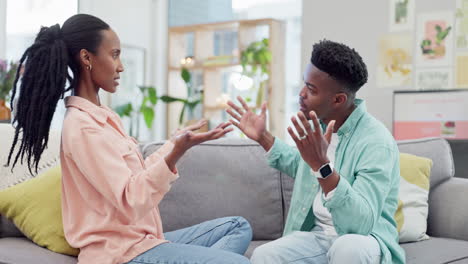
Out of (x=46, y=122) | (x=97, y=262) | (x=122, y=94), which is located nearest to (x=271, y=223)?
(x=97, y=262)

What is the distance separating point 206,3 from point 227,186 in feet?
15.2

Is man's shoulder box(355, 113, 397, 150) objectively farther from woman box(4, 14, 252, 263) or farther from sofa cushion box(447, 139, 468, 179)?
sofa cushion box(447, 139, 468, 179)

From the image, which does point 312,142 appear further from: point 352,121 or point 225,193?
point 225,193

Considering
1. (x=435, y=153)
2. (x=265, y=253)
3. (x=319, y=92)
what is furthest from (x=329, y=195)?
(x=435, y=153)

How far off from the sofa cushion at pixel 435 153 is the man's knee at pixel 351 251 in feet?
2.96

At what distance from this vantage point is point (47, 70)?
56.4 inches

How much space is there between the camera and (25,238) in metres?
1.92

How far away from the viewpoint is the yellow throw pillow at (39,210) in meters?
1.77

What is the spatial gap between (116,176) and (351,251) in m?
0.69

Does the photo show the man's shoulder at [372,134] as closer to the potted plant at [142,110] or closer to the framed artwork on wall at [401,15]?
the framed artwork on wall at [401,15]

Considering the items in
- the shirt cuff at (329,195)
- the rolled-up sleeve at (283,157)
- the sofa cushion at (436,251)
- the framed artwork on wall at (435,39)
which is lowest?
the sofa cushion at (436,251)

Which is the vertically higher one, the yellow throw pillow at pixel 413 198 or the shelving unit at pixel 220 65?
the shelving unit at pixel 220 65

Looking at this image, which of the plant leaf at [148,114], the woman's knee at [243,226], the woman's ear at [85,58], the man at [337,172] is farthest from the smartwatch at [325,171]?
the plant leaf at [148,114]

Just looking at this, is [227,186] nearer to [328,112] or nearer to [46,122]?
[328,112]
